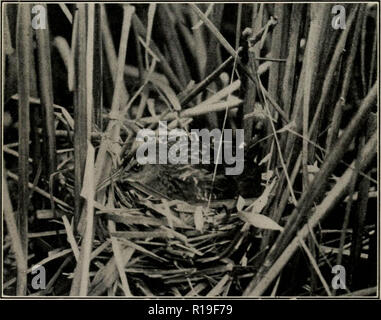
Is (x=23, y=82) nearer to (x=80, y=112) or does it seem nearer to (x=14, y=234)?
(x=80, y=112)

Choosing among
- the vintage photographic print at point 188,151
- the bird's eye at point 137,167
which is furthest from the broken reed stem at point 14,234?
the bird's eye at point 137,167

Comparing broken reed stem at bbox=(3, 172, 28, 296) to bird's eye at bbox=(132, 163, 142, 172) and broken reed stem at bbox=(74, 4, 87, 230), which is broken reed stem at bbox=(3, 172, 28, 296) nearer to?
broken reed stem at bbox=(74, 4, 87, 230)

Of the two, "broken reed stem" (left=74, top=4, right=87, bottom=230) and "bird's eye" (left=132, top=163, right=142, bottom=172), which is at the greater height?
"broken reed stem" (left=74, top=4, right=87, bottom=230)

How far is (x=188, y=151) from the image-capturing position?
817mm

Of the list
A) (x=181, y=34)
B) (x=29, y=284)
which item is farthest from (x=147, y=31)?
(x=29, y=284)

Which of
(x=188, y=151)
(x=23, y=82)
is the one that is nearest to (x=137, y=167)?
(x=188, y=151)

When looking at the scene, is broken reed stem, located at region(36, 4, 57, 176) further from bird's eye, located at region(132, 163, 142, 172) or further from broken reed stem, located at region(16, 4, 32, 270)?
bird's eye, located at region(132, 163, 142, 172)

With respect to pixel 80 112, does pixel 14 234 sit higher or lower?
lower

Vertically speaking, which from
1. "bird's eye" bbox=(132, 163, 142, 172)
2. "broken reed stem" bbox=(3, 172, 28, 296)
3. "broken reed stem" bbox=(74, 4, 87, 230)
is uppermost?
"broken reed stem" bbox=(74, 4, 87, 230)

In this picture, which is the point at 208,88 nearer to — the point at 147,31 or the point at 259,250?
the point at 147,31

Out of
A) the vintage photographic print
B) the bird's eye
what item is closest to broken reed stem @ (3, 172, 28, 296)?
the vintage photographic print

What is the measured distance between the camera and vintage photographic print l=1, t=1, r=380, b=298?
789mm

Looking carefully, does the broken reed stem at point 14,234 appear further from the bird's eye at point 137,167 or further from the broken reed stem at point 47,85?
the bird's eye at point 137,167
